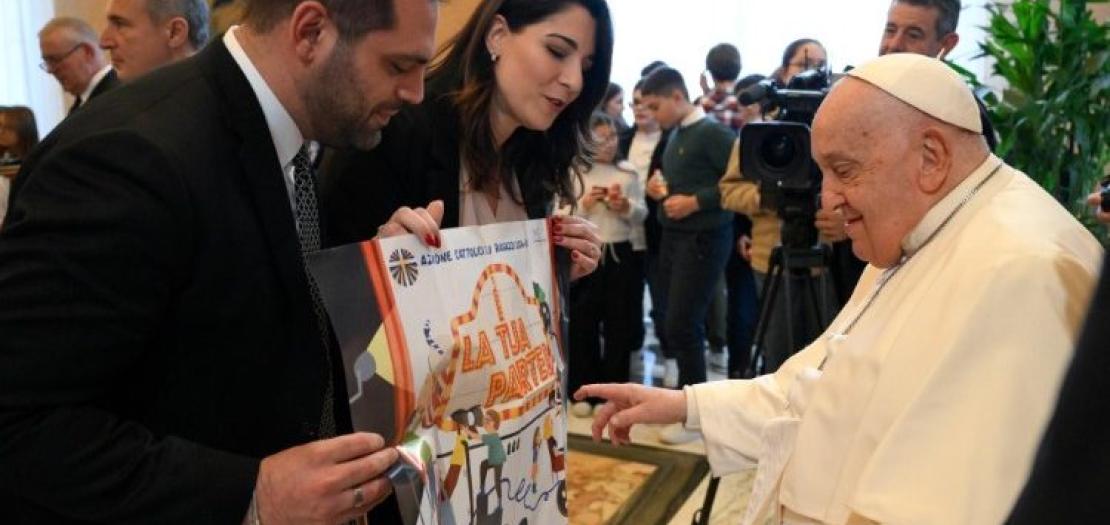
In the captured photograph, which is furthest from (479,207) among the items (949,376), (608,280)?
(608,280)

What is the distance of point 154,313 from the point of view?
3.33ft

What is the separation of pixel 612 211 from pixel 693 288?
2.21 ft

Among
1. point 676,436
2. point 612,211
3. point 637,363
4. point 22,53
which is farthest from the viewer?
point 22,53

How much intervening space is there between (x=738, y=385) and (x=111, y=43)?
116 inches

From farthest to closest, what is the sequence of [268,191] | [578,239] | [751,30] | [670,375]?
[751,30] → [670,375] → [578,239] → [268,191]

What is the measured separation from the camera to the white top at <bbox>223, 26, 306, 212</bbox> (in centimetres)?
120

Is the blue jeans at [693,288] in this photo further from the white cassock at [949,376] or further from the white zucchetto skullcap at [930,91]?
the white zucchetto skullcap at [930,91]

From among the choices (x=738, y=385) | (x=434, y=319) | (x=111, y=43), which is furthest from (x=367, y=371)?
(x=111, y=43)

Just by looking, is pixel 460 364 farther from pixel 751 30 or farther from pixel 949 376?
pixel 751 30

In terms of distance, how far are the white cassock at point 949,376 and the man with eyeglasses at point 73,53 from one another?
4084mm

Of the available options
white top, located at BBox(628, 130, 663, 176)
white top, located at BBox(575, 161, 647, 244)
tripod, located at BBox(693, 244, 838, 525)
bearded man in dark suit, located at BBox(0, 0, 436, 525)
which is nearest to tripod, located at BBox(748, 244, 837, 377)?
tripod, located at BBox(693, 244, 838, 525)

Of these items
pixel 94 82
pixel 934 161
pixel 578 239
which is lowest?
pixel 578 239

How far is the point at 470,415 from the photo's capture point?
1.38m

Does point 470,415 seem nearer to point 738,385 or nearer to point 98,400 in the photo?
point 98,400
